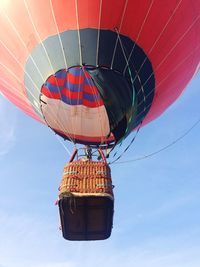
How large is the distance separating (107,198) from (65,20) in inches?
104

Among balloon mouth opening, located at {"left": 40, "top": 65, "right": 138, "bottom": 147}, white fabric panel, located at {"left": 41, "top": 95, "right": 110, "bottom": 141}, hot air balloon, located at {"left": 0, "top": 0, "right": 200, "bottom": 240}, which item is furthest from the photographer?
white fabric panel, located at {"left": 41, "top": 95, "right": 110, "bottom": 141}

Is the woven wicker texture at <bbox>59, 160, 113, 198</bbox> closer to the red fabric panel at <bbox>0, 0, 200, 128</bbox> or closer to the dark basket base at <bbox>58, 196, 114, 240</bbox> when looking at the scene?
the dark basket base at <bbox>58, 196, 114, 240</bbox>

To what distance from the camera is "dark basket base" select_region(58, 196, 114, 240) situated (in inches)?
259

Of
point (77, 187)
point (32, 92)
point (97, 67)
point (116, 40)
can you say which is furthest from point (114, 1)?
point (77, 187)

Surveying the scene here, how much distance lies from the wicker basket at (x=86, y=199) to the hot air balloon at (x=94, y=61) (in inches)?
0.6

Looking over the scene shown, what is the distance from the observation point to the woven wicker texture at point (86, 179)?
6.57m

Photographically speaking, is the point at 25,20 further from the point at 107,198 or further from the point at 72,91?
the point at 107,198

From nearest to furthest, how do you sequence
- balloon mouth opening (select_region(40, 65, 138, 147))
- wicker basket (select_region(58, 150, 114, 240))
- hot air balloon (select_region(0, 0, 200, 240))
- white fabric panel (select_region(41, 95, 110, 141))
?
wicker basket (select_region(58, 150, 114, 240))
hot air balloon (select_region(0, 0, 200, 240))
balloon mouth opening (select_region(40, 65, 138, 147))
white fabric panel (select_region(41, 95, 110, 141))

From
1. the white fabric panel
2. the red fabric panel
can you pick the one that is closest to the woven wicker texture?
the white fabric panel

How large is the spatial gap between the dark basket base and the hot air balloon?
1 centimetres

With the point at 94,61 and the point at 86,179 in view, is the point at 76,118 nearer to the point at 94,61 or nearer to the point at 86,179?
the point at 94,61

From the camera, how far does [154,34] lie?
710 cm

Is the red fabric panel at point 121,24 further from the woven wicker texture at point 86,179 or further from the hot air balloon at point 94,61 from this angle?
the woven wicker texture at point 86,179

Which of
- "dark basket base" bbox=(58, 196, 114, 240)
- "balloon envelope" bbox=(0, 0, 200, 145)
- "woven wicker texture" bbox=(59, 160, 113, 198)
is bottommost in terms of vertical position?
"dark basket base" bbox=(58, 196, 114, 240)
